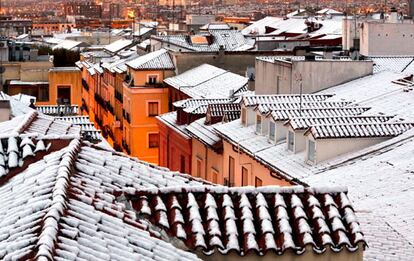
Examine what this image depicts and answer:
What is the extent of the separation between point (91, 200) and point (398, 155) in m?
12.8

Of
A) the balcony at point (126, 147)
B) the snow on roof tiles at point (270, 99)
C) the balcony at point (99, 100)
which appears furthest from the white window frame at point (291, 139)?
the balcony at point (99, 100)

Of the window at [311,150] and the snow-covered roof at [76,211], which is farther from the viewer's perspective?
the window at [311,150]

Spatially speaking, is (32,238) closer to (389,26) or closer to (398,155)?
(398,155)

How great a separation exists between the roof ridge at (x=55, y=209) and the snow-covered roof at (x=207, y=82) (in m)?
25.9

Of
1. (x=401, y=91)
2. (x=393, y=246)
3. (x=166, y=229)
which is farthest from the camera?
(x=401, y=91)

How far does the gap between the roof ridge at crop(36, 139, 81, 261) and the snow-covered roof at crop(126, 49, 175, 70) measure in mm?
36886

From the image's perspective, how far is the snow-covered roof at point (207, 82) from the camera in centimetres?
3828

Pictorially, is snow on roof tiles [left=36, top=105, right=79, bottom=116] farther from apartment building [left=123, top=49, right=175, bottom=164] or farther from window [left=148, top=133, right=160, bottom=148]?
window [left=148, top=133, right=160, bottom=148]

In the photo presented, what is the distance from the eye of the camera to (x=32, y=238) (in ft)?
24.8

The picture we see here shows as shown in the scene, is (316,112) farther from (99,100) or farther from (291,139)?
(99,100)

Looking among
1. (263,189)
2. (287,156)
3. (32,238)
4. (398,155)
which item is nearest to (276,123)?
(287,156)

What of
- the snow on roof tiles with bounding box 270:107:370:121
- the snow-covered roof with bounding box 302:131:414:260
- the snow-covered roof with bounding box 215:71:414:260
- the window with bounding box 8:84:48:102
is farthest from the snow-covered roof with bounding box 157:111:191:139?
the window with bounding box 8:84:48:102

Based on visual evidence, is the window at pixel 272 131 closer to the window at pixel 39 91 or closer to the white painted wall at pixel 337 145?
the white painted wall at pixel 337 145

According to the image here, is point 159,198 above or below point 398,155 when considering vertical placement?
above
